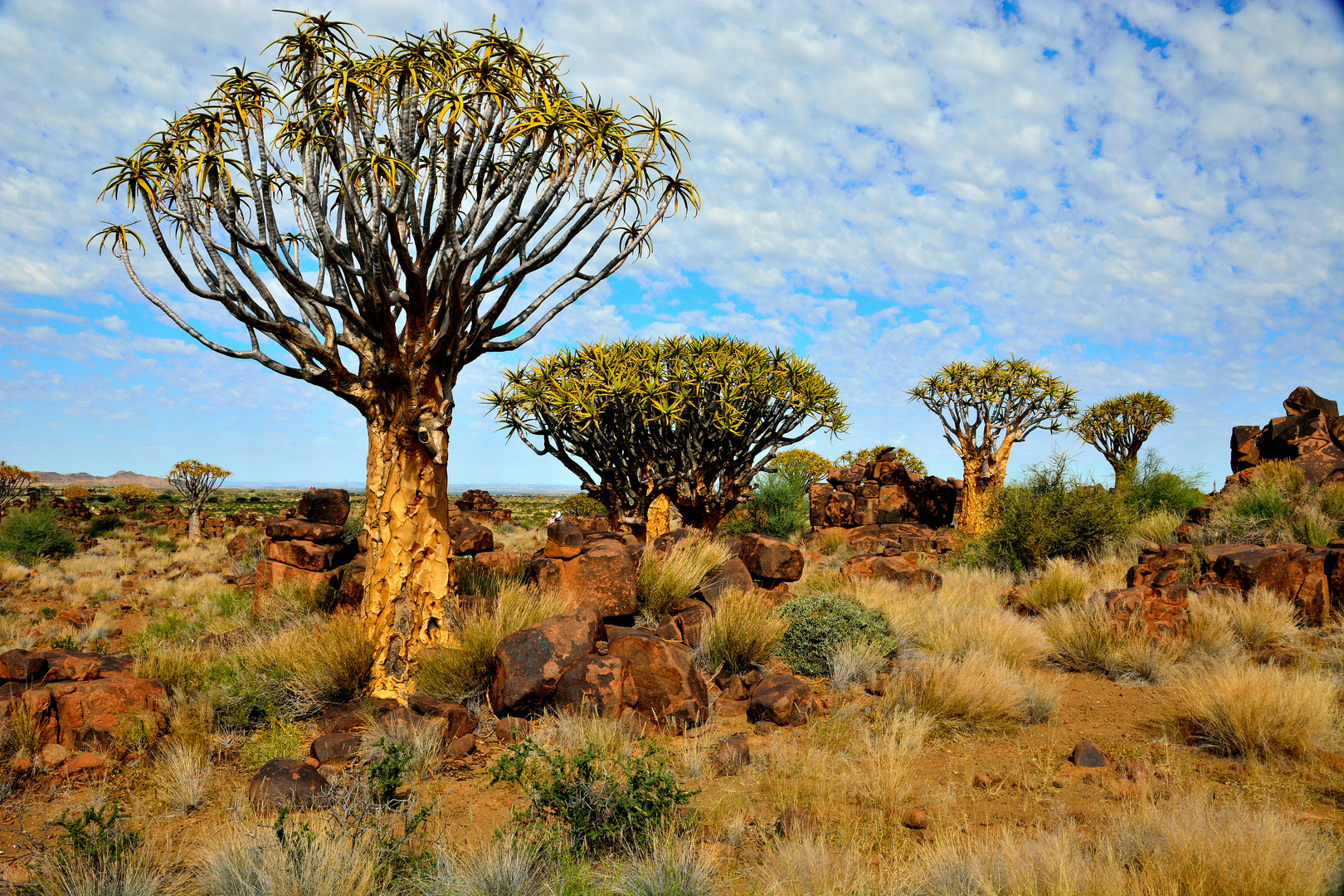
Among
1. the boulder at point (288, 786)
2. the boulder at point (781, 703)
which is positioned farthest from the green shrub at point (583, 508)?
the boulder at point (288, 786)

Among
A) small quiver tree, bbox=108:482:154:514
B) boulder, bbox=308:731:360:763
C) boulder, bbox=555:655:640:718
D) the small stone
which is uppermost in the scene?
small quiver tree, bbox=108:482:154:514

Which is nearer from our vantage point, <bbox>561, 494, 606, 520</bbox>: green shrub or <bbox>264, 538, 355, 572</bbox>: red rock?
<bbox>264, 538, 355, 572</bbox>: red rock

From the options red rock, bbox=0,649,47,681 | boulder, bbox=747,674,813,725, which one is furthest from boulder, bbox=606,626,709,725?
red rock, bbox=0,649,47,681

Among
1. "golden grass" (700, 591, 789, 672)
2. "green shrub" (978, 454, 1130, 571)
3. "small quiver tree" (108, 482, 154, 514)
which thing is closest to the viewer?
"golden grass" (700, 591, 789, 672)

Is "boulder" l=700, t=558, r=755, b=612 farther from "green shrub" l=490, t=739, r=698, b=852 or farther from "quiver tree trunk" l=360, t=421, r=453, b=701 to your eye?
"green shrub" l=490, t=739, r=698, b=852

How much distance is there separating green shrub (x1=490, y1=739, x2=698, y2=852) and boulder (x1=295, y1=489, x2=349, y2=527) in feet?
26.7

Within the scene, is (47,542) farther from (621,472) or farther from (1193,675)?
(1193,675)

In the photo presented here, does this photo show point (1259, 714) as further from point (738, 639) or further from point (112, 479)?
point (112, 479)

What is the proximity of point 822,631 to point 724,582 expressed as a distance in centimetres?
174

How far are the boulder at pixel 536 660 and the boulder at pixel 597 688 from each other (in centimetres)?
14

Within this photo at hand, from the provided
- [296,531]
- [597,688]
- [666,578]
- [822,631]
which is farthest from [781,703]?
[296,531]

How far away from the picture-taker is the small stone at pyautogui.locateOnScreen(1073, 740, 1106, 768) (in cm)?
543

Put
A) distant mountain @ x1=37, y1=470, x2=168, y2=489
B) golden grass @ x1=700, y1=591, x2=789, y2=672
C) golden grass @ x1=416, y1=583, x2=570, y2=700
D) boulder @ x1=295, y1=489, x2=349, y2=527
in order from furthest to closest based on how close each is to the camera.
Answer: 1. distant mountain @ x1=37, y1=470, x2=168, y2=489
2. boulder @ x1=295, y1=489, x2=349, y2=527
3. golden grass @ x1=700, y1=591, x2=789, y2=672
4. golden grass @ x1=416, y1=583, x2=570, y2=700

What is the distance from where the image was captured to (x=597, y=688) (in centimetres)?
625
